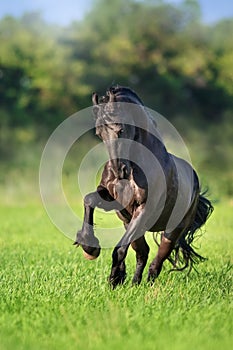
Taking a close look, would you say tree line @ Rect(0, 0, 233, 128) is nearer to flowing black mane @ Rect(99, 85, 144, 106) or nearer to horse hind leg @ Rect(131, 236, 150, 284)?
horse hind leg @ Rect(131, 236, 150, 284)

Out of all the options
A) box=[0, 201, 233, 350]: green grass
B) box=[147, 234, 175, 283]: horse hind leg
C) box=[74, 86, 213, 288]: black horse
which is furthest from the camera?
box=[147, 234, 175, 283]: horse hind leg

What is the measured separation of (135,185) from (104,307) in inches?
50.6

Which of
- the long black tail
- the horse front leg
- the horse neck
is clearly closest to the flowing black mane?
the horse neck

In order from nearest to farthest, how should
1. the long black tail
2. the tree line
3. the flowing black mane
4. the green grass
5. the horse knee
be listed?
the green grass
the flowing black mane
the horse knee
the long black tail
the tree line

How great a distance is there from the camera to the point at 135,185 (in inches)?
238

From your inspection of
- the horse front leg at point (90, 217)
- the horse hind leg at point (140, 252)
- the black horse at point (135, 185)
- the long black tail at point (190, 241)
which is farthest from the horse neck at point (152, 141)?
the long black tail at point (190, 241)

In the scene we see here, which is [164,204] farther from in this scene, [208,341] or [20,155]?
[20,155]

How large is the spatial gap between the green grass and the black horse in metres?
0.39

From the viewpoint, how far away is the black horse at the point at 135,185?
557cm

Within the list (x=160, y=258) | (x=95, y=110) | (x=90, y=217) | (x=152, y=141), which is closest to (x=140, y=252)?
(x=160, y=258)

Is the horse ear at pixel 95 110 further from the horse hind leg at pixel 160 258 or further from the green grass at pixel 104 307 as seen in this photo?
the horse hind leg at pixel 160 258

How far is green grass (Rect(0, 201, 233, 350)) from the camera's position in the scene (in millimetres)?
4230

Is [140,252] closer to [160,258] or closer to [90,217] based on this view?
[160,258]

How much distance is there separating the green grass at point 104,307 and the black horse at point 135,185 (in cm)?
39
